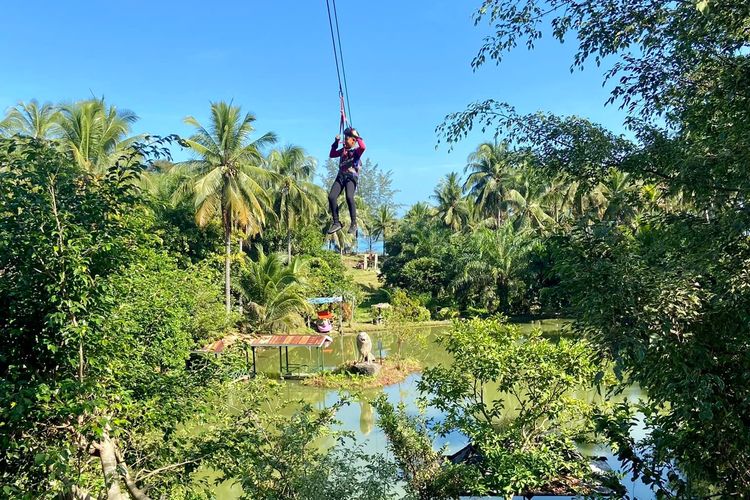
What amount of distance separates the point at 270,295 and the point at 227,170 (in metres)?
4.88

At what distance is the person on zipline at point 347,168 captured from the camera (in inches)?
199

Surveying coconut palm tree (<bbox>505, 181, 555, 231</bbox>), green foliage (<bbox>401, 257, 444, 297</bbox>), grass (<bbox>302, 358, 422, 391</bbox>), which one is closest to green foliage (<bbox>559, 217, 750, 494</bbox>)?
grass (<bbox>302, 358, 422, 391</bbox>)

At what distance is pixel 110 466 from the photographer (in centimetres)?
360

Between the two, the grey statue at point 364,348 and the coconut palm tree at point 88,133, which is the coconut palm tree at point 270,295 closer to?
the grey statue at point 364,348

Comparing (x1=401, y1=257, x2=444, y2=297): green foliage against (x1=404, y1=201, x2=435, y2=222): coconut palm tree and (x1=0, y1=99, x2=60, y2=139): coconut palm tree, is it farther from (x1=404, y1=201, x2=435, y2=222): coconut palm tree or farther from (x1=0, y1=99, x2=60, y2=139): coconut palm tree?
(x1=0, y1=99, x2=60, y2=139): coconut palm tree

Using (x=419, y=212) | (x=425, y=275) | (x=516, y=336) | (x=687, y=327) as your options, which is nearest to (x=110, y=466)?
(x=687, y=327)

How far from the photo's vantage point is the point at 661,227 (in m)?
2.91

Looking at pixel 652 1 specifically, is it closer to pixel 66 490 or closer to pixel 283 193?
pixel 66 490

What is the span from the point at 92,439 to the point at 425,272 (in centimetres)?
2379

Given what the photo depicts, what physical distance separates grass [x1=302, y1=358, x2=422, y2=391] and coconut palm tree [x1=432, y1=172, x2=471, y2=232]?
1874 centimetres

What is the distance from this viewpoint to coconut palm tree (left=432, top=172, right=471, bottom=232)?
106 feet

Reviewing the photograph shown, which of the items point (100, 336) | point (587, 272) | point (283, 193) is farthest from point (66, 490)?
point (283, 193)

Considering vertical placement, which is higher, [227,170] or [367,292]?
[227,170]

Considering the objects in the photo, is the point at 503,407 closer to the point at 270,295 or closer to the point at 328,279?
the point at 270,295
